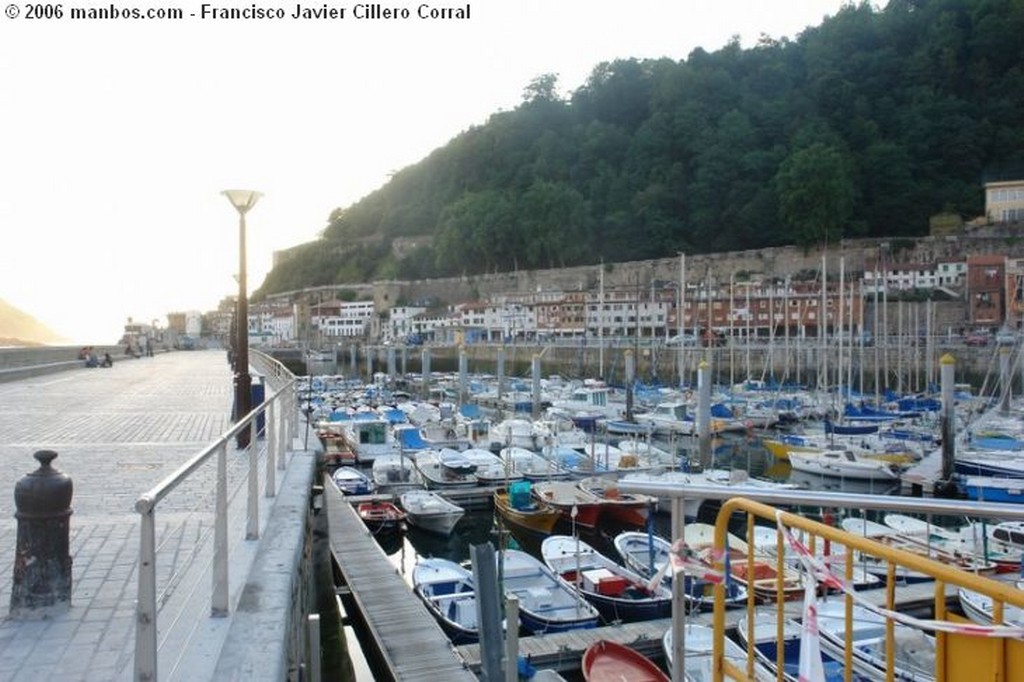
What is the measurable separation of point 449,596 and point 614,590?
107 inches

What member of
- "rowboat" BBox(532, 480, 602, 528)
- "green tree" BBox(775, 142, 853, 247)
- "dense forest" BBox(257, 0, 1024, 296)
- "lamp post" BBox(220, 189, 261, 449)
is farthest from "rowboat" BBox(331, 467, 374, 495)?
"dense forest" BBox(257, 0, 1024, 296)

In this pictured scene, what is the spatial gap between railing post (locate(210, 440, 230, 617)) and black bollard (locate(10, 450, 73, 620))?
837 millimetres

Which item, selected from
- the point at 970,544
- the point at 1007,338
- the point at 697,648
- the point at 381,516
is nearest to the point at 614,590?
the point at 697,648

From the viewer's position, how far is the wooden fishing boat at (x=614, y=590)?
523 inches

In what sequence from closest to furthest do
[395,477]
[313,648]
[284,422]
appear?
[313,648], [284,422], [395,477]

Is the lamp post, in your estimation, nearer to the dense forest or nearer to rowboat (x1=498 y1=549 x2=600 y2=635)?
rowboat (x1=498 y1=549 x2=600 y2=635)

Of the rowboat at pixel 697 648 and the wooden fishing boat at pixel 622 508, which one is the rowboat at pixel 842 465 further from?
the rowboat at pixel 697 648

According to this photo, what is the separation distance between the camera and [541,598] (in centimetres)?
1327

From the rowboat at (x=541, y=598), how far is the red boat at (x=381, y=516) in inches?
211

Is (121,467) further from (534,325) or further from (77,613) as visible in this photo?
(534,325)

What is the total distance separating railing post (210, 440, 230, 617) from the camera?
4.49m

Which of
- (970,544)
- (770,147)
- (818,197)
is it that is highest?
(770,147)

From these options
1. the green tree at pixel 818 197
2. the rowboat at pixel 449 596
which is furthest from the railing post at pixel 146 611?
the green tree at pixel 818 197

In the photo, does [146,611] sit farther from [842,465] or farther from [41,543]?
[842,465]
